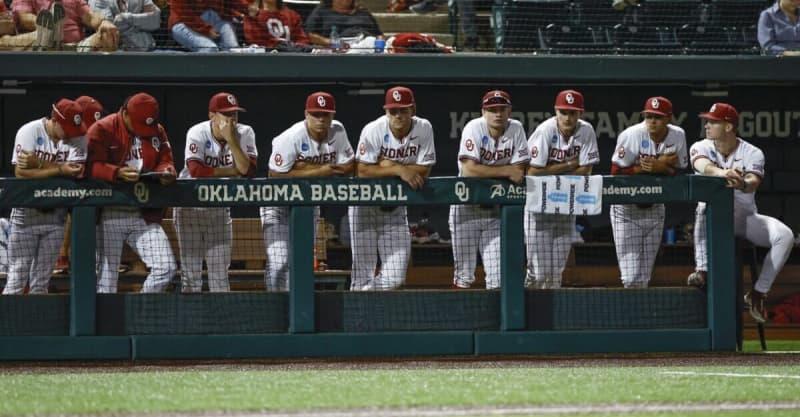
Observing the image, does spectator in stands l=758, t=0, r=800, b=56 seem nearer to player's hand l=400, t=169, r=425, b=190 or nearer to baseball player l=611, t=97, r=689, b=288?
baseball player l=611, t=97, r=689, b=288

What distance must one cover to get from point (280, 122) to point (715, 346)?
558cm

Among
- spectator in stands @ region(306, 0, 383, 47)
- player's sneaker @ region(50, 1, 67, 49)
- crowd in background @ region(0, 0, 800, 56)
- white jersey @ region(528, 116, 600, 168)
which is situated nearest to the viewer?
white jersey @ region(528, 116, 600, 168)

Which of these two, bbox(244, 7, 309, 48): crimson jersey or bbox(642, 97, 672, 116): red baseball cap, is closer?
bbox(642, 97, 672, 116): red baseball cap

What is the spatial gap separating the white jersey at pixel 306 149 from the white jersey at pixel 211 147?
0.18 metres

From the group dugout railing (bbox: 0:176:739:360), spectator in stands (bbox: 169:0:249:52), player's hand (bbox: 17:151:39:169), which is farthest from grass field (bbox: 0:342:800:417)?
spectator in stands (bbox: 169:0:249:52)

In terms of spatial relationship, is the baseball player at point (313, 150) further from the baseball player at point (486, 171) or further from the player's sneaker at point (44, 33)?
the player's sneaker at point (44, 33)

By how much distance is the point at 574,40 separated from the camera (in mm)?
11656

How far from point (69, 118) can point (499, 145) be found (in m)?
2.68

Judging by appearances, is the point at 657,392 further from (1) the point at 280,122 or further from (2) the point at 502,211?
(1) the point at 280,122

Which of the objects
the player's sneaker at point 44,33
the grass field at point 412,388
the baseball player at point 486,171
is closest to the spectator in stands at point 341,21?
the player's sneaker at point 44,33

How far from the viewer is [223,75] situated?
10875 mm

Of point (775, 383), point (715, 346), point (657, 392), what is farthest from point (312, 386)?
point (715, 346)

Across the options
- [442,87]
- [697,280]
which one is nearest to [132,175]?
[697,280]

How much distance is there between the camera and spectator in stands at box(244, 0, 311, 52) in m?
11.2
